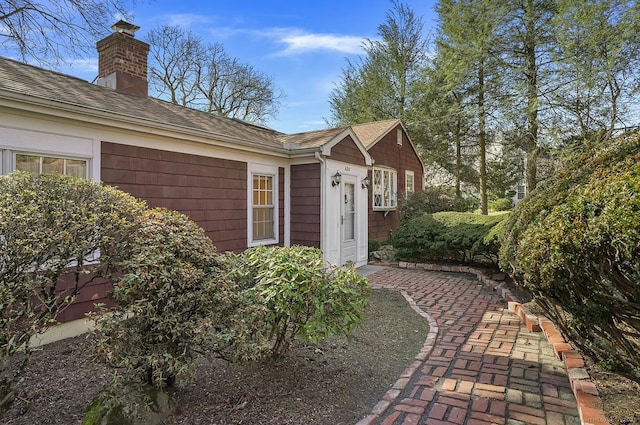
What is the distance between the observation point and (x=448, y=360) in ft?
12.5

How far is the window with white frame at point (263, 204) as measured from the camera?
7.36 meters

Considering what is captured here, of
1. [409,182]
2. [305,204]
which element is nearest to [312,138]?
[305,204]

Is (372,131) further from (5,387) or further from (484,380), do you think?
(5,387)

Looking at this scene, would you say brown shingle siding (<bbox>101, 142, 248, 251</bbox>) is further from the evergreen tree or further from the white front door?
the evergreen tree

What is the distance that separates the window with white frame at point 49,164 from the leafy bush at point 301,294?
9.49ft

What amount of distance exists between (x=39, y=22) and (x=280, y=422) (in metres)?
7.84

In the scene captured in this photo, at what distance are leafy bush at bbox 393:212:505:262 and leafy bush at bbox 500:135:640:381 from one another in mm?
5583

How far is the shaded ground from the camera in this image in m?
2.65

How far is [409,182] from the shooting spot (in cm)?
1425

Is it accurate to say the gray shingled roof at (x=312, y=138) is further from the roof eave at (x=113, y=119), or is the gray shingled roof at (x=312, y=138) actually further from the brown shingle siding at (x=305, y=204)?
the roof eave at (x=113, y=119)

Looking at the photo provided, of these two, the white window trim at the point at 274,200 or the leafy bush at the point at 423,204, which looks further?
the leafy bush at the point at 423,204

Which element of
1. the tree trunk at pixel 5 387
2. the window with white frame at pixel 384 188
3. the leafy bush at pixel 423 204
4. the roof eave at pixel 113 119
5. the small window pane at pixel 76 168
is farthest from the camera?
the leafy bush at pixel 423 204

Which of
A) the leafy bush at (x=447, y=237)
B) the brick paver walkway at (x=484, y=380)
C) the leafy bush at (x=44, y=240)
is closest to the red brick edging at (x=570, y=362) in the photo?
the brick paver walkway at (x=484, y=380)

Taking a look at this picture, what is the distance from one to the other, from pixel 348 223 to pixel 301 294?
248 inches
